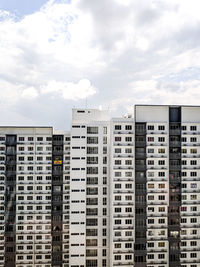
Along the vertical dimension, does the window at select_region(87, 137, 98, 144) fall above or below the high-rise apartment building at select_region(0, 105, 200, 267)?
above

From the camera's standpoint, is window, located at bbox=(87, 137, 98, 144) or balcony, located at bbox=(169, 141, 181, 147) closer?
balcony, located at bbox=(169, 141, 181, 147)

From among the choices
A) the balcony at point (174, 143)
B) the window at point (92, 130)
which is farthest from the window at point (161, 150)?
the window at point (92, 130)

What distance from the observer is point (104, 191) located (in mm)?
47281

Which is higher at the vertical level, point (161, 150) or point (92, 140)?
point (92, 140)

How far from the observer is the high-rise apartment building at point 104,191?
43312 millimetres

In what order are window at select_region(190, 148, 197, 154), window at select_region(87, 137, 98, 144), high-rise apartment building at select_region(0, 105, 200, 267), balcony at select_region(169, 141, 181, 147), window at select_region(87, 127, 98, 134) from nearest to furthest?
high-rise apartment building at select_region(0, 105, 200, 267) < balcony at select_region(169, 141, 181, 147) < window at select_region(190, 148, 197, 154) < window at select_region(87, 137, 98, 144) < window at select_region(87, 127, 98, 134)

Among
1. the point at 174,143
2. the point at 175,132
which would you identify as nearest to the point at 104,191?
the point at 174,143

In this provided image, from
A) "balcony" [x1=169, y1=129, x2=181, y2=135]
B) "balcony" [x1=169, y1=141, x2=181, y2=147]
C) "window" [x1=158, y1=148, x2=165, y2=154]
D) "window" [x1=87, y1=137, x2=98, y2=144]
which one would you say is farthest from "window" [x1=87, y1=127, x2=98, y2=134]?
"balcony" [x1=169, y1=141, x2=181, y2=147]

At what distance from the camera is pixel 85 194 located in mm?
46531

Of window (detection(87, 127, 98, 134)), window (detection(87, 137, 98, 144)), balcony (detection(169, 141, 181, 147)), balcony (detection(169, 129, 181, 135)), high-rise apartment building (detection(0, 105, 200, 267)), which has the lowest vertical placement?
high-rise apartment building (detection(0, 105, 200, 267))

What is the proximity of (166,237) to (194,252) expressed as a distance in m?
6.83

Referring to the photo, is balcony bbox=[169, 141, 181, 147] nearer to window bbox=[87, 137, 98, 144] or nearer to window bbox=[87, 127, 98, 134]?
window bbox=[87, 137, 98, 144]

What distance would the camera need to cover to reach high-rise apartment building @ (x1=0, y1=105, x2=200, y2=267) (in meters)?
43.3

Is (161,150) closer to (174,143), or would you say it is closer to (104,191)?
(174,143)
